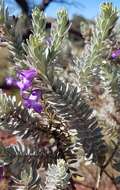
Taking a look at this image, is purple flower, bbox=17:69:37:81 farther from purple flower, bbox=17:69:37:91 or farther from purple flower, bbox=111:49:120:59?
purple flower, bbox=111:49:120:59

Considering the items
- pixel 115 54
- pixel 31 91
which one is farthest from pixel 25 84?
pixel 115 54

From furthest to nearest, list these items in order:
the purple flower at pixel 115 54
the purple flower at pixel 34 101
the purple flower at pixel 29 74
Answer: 1. the purple flower at pixel 115 54
2. the purple flower at pixel 34 101
3. the purple flower at pixel 29 74

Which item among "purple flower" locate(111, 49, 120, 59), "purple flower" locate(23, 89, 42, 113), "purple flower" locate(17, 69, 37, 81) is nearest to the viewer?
"purple flower" locate(17, 69, 37, 81)

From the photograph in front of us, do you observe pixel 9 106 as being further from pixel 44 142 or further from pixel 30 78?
pixel 44 142

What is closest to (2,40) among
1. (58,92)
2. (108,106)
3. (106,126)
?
(58,92)

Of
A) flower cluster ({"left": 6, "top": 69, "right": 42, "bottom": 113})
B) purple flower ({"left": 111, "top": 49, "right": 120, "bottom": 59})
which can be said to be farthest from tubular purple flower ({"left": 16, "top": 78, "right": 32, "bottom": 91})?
purple flower ({"left": 111, "top": 49, "right": 120, "bottom": 59})

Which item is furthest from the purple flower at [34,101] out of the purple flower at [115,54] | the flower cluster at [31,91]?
the purple flower at [115,54]

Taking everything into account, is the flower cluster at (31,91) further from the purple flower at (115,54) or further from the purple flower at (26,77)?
the purple flower at (115,54)

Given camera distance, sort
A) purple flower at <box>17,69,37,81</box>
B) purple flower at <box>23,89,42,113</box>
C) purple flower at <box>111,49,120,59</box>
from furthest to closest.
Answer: purple flower at <box>111,49,120,59</box>, purple flower at <box>23,89,42,113</box>, purple flower at <box>17,69,37,81</box>
